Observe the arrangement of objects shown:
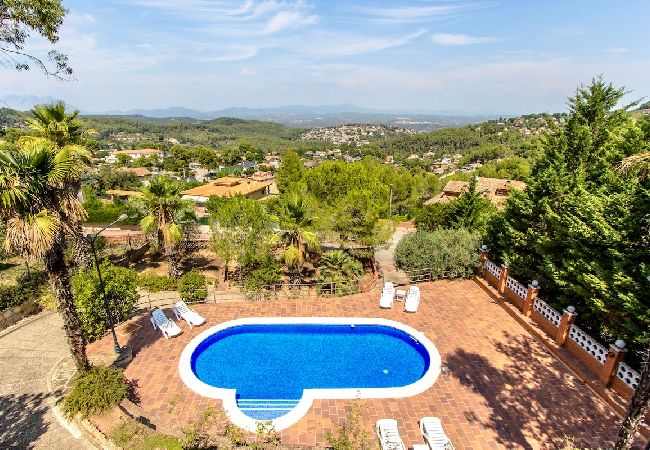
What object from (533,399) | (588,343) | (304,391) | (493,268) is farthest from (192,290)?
(588,343)

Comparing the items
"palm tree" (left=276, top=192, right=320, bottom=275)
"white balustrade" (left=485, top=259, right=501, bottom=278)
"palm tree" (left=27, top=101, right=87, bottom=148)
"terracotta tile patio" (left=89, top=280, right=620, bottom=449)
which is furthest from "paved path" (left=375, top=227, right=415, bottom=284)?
"palm tree" (left=27, top=101, right=87, bottom=148)

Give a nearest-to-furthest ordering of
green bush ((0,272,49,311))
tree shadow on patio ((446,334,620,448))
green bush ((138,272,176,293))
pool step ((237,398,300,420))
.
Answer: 1. tree shadow on patio ((446,334,620,448))
2. pool step ((237,398,300,420))
3. green bush ((0,272,49,311))
4. green bush ((138,272,176,293))

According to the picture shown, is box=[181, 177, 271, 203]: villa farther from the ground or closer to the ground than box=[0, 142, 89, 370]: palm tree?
closer to the ground

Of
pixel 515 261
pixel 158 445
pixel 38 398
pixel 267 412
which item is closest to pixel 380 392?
pixel 267 412

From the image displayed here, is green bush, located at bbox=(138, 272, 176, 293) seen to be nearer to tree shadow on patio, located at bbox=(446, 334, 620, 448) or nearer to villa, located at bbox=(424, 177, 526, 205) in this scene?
tree shadow on patio, located at bbox=(446, 334, 620, 448)

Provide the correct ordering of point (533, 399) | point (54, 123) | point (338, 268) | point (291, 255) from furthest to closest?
point (338, 268)
point (291, 255)
point (54, 123)
point (533, 399)

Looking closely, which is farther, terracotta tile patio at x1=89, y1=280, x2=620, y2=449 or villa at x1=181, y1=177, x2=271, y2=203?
villa at x1=181, y1=177, x2=271, y2=203

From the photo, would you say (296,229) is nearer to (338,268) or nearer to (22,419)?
(338,268)
